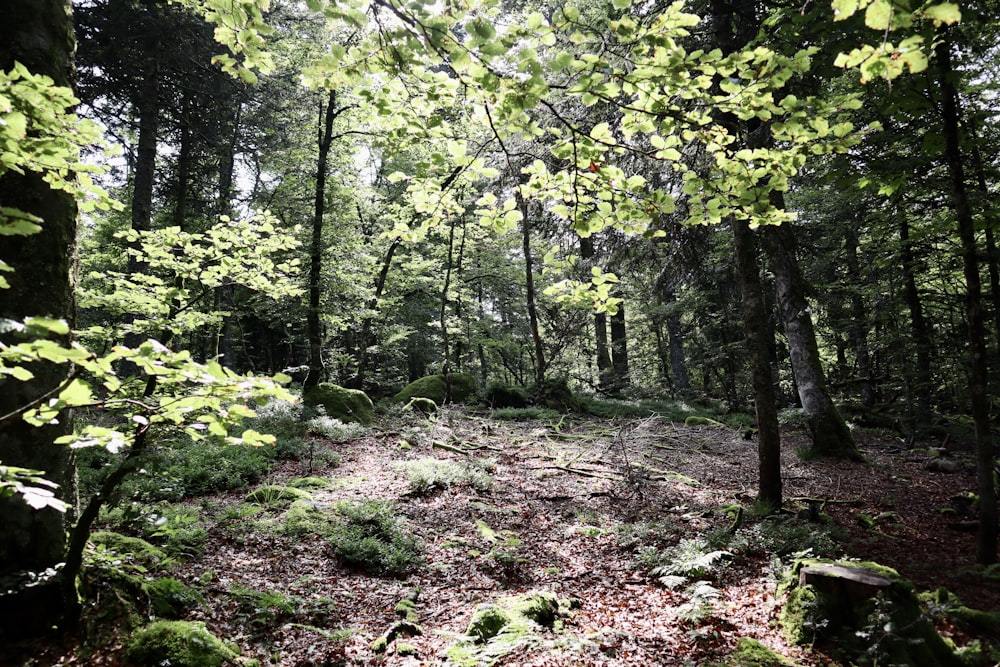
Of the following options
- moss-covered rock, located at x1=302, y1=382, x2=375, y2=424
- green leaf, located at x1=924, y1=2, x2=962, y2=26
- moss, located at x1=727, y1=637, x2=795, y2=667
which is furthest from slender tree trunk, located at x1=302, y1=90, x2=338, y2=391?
green leaf, located at x1=924, y1=2, x2=962, y2=26

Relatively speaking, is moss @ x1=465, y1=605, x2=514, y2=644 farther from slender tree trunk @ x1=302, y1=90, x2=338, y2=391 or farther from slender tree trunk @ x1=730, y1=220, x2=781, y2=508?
slender tree trunk @ x1=302, y1=90, x2=338, y2=391

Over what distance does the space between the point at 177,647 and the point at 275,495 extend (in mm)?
4031

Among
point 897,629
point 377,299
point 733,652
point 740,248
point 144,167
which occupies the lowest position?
point 733,652

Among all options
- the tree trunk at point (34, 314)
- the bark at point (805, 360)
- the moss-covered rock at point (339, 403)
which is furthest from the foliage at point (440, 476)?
the bark at point (805, 360)

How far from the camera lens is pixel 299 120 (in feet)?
54.2

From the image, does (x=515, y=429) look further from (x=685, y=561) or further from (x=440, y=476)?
(x=685, y=561)

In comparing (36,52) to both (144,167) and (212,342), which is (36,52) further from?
(212,342)

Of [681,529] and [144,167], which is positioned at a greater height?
[144,167]

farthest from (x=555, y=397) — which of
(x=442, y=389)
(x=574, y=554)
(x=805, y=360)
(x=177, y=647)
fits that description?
(x=177, y=647)

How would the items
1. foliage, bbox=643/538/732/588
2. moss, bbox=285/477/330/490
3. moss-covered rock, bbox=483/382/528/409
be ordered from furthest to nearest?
1. moss-covered rock, bbox=483/382/528/409
2. moss, bbox=285/477/330/490
3. foliage, bbox=643/538/732/588

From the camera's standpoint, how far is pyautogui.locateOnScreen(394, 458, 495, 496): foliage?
844cm

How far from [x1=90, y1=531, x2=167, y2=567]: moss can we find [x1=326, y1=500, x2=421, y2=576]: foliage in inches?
74.6

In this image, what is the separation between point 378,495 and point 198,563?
3.00 metres

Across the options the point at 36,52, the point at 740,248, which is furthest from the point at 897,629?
the point at 36,52
